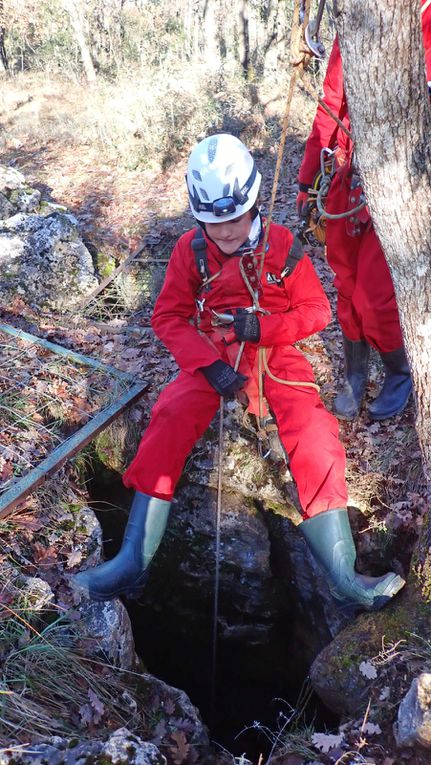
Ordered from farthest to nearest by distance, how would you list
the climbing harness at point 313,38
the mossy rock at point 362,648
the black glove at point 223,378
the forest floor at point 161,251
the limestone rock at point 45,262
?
the limestone rock at point 45,262 < the forest floor at point 161,251 < the black glove at point 223,378 < the mossy rock at point 362,648 < the climbing harness at point 313,38

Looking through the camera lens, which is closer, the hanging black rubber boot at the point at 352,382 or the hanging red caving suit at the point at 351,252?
the hanging red caving suit at the point at 351,252

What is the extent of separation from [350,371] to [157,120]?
6.28m

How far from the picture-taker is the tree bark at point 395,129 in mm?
1895

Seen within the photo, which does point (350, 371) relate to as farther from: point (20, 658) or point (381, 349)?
point (20, 658)

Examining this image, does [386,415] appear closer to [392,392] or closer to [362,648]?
[392,392]

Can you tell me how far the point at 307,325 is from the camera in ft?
10.8

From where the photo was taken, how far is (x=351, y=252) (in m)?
3.28

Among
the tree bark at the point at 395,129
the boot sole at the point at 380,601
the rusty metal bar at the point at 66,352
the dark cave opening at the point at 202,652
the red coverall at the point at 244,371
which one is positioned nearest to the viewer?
the tree bark at the point at 395,129

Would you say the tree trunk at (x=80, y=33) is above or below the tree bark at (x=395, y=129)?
above

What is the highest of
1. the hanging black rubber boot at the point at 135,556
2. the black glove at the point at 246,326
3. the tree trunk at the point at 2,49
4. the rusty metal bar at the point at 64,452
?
the tree trunk at the point at 2,49

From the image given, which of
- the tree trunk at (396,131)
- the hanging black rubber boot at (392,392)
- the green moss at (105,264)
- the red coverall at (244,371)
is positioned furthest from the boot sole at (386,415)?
the green moss at (105,264)

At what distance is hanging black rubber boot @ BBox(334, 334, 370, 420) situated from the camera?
12.2 ft

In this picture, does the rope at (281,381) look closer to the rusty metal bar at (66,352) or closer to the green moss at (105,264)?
the rusty metal bar at (66,352)

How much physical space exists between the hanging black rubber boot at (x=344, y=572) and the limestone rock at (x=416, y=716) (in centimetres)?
60
